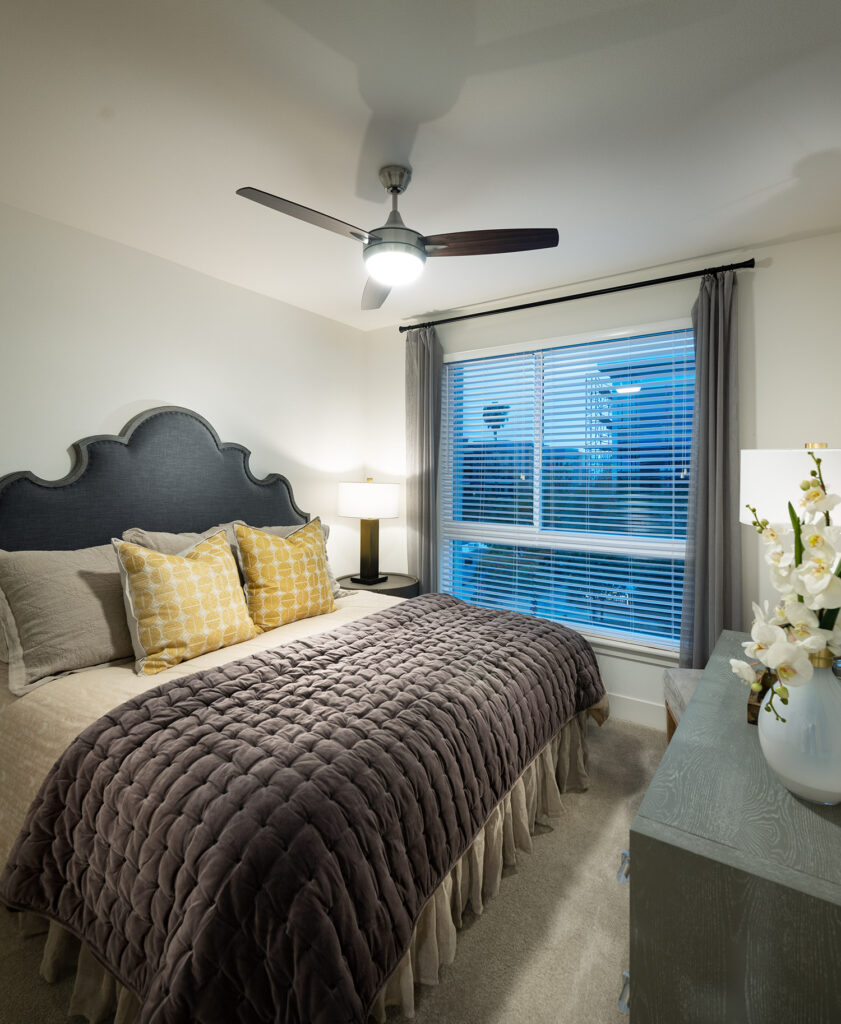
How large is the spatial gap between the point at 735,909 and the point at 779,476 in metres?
1.31

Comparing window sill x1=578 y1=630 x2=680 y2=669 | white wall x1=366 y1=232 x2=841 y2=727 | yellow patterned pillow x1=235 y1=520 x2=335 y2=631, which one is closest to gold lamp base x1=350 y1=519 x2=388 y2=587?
yellow patterned pillow x1=235 y1=520 x2=335 y2=631

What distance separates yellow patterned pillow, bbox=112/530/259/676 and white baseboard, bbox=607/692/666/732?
2.34 m

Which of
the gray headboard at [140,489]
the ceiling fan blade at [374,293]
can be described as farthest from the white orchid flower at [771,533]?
the gray headboard at [140,489]

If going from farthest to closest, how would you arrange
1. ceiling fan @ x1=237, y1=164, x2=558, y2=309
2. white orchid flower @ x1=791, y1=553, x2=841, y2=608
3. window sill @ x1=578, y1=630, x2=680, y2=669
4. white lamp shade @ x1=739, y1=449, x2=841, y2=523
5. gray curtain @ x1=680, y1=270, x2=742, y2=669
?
1. window sill @ x1=578, y1=630, x2=680, y2=669
2. gray curtain @ x1=680, y1=270, x2=742, y2=669
3. ceiling fan @ x1=237, y1=164, x2=558, y2=309
4. white lamp shade @ x1=739, y1=449, x2=841, y2=523
5. white orchid flower @ x1=791, y1=553, x2=841, y2=608

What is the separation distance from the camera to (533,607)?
3.86 meters

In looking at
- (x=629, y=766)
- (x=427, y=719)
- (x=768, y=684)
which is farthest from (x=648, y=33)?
(x=629, y=766)

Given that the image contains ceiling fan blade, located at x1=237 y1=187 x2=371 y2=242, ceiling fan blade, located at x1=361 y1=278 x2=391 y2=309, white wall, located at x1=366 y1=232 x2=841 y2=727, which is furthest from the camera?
white wall, located at x1=366 y1=232 x2=841 y2=727

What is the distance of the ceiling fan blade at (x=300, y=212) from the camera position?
1782 millimetres

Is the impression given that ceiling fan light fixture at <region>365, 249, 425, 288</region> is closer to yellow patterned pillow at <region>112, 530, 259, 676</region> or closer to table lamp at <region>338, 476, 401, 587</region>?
yellow patterned pillow at <region>112, 530, 259, 676</region>

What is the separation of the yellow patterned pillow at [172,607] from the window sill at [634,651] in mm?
2235

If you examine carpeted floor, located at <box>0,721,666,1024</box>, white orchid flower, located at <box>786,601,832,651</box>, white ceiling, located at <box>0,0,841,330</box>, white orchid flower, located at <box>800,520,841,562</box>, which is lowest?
carpeted floor, located at <box>0,721,666,1024</box>

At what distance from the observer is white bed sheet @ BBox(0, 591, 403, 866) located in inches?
66.8

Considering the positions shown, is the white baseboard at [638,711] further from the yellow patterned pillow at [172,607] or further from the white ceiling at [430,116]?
the white ceiling at [430,116]

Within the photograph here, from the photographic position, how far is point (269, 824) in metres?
1.22
